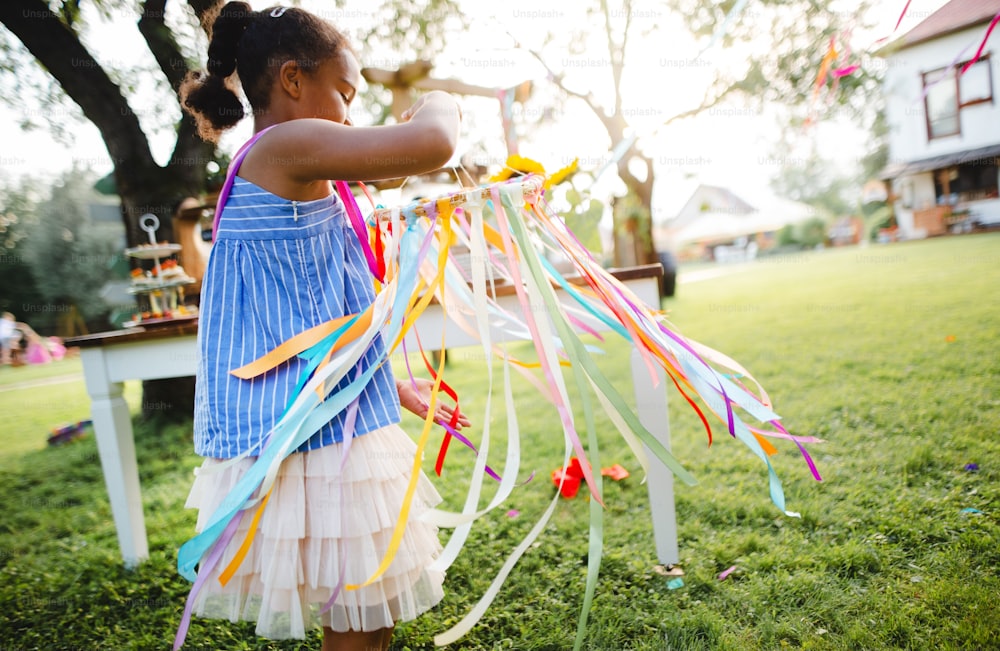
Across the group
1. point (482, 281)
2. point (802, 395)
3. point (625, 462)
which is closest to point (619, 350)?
point (802, 395)

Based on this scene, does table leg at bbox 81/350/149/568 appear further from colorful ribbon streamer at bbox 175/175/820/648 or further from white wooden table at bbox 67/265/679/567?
colorful ribbon streamer at bbox 175/175/820/648

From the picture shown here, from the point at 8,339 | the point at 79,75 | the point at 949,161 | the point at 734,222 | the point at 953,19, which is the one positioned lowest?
the point at 8,339

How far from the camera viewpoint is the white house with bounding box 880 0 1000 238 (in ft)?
38.9

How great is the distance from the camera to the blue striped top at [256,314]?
3.16 ft

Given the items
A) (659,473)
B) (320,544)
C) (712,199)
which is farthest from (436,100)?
(712,199)

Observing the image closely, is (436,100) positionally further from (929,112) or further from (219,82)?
(929,112)

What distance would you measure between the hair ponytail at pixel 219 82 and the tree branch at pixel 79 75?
3.25 metres

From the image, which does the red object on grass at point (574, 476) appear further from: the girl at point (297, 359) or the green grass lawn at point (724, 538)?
the girl at point (297, 359)

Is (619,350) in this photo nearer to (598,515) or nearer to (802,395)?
(802,395)

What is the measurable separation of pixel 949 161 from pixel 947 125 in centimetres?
86

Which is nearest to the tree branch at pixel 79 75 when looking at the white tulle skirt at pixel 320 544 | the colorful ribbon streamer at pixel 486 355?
the colorful ribbon streamer at pixel 486 355

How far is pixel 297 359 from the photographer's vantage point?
98cm

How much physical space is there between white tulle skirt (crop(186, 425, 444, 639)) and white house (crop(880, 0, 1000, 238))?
43.5 ft

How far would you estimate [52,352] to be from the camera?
31.5 ft
